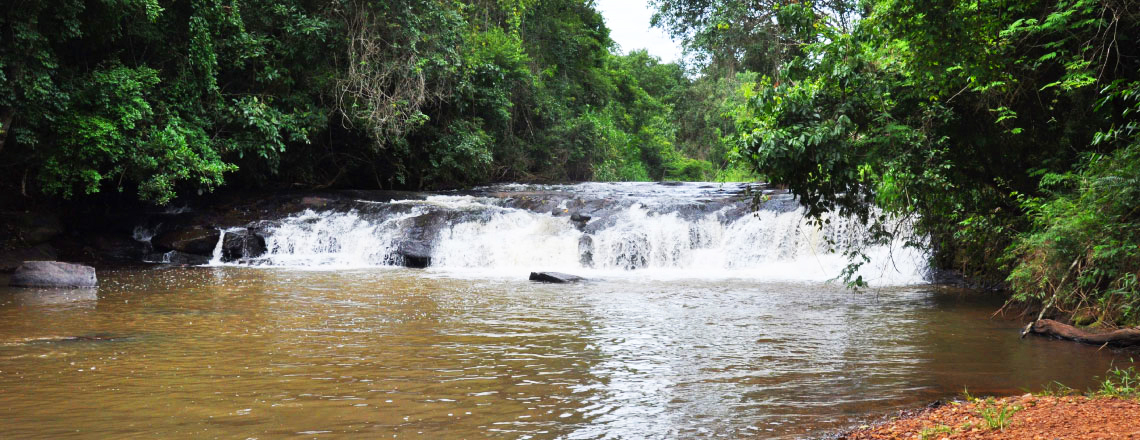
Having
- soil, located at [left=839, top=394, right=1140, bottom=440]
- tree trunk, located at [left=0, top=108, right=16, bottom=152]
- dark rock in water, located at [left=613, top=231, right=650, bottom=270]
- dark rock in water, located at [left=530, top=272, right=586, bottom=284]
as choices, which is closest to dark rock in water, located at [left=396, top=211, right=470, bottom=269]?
dark rock in water, located at [left=613, top=231, right=650, bottom=270]

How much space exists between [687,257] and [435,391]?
11.0m

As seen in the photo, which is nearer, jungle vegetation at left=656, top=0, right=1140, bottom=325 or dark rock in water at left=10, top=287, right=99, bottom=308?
jungle vegetation at left=656, top=0, right=1140, bottom=325

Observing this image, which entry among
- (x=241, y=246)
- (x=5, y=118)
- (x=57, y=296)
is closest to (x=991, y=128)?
(x=57, y=296)

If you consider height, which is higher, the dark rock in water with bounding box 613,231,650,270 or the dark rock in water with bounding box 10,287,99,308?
the dark rock in water with bounding box 613,231,650,270

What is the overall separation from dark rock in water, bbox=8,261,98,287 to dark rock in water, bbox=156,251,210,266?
4659 mm

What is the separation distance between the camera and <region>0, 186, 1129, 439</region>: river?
459 cm

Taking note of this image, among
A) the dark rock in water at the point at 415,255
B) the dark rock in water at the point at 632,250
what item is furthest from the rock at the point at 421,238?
the dark rock in water at the point at 632,250

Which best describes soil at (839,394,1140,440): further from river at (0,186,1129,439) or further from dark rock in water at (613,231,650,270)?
dark rock in water at (613,231,650,270)

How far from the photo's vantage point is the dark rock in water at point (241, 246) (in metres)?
16.7

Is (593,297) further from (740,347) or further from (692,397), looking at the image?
(692,397)

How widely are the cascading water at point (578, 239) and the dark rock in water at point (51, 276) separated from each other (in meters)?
4.59

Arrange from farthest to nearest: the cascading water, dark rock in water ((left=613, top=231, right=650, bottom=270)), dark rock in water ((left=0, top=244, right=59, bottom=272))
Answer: dark rock in water ((left=613, top=231, right=650, bottom=270)) < the cascading water < dark rock in water ((left=0, top=244, right=59, bottom=272))

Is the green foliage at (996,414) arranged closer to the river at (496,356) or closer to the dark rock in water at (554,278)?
the river at (496,356)

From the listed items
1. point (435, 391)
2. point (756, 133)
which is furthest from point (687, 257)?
point (435, 391)
